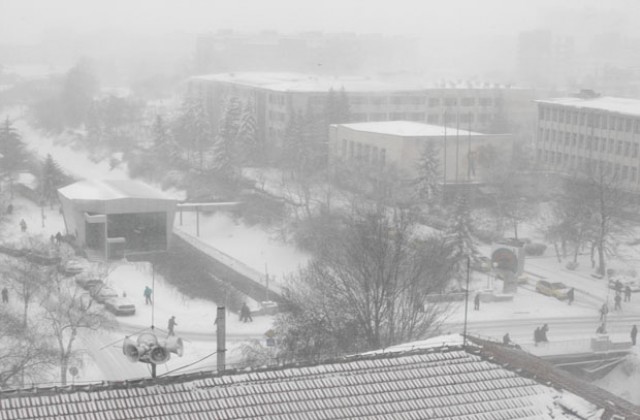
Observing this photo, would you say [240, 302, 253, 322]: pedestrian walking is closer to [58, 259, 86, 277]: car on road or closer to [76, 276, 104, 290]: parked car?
[76, 276, 104, 290]: parked car

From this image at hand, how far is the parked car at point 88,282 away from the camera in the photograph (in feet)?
61.7

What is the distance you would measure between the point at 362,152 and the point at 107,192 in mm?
8740

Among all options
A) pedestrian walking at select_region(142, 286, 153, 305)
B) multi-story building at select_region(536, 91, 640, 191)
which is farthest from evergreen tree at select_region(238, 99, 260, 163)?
pedestrian walking at select_region(142, 286, 153, 305)

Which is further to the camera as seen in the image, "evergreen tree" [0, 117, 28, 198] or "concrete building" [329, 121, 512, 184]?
"evergreen tree" [0, 117, 28, 198]

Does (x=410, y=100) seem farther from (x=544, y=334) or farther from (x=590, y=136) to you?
(x=544, y=334)

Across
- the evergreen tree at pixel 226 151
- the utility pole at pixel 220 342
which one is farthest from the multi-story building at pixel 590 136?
the utility pole at pixel 220 342

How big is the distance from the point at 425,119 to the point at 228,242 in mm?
16924

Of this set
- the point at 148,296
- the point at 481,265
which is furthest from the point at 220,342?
the point at 481,265

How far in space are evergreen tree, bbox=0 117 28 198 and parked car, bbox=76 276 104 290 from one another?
1183 centimetres

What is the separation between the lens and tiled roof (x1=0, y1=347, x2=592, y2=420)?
6543 mm

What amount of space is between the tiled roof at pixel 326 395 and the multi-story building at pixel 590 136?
20992 mm

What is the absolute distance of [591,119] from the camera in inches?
1201

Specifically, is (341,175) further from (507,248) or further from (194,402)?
(194,402)

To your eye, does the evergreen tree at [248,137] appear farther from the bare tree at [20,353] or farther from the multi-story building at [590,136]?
the bare tree at [20,353]
